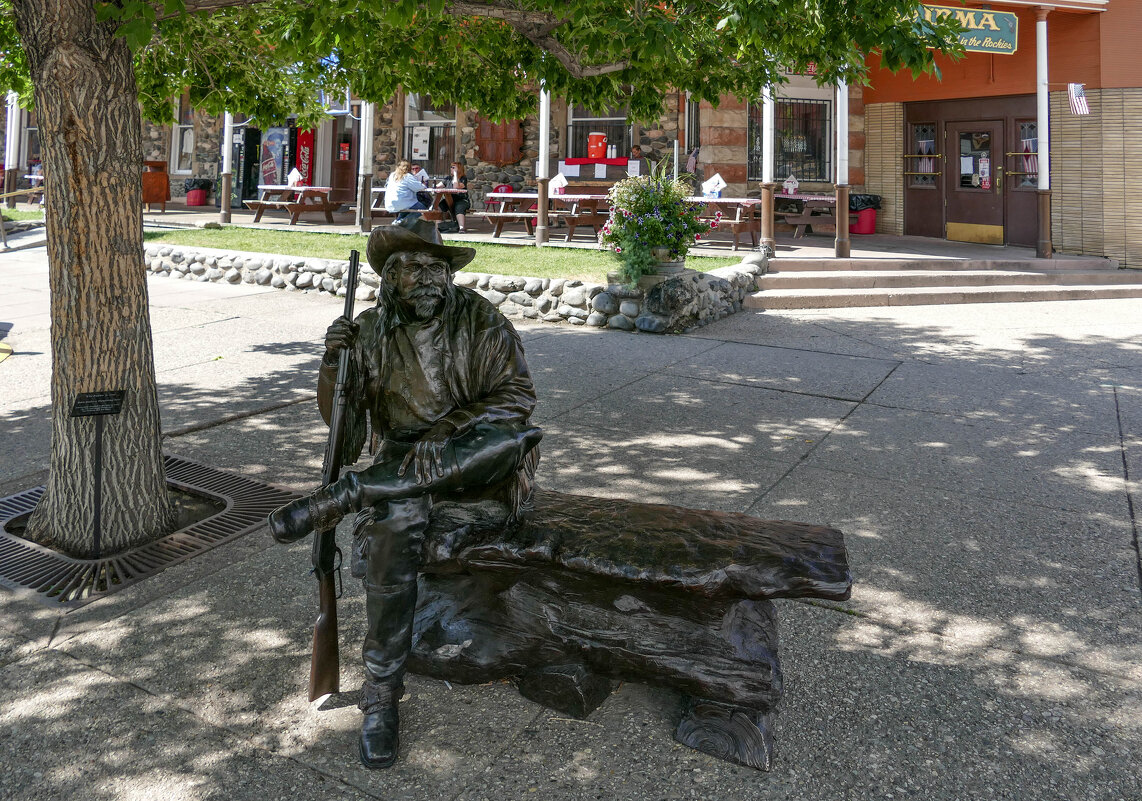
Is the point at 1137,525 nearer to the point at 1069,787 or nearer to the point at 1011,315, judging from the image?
the point at 1069,787

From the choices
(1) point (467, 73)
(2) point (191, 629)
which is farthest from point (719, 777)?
(1) point (467, 73)

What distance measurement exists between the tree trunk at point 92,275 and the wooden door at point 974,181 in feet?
49.6

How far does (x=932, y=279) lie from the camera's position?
12.9 metres

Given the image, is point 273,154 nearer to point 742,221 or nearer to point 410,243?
point 742,221

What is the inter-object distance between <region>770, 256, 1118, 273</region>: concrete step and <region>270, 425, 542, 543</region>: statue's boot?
10.5m

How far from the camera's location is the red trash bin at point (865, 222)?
58.3ft

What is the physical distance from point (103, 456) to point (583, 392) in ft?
12.9

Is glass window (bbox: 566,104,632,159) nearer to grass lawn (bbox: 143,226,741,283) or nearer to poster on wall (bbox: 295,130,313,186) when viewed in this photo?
grass lawn (bbox: 143,226,741,283)

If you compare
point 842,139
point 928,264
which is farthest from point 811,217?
point 928,264

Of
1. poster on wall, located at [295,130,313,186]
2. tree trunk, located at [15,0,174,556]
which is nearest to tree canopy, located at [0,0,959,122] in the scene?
tree trunk, located at [15,0,174,556]

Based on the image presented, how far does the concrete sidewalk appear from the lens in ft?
9.55

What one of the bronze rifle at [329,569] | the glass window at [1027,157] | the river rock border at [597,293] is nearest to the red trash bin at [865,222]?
the glass window at [1027,157]

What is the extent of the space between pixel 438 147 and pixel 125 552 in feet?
58.0

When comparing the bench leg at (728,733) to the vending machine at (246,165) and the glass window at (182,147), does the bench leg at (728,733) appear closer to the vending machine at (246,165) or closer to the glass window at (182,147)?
the vending machine at (246,165)
